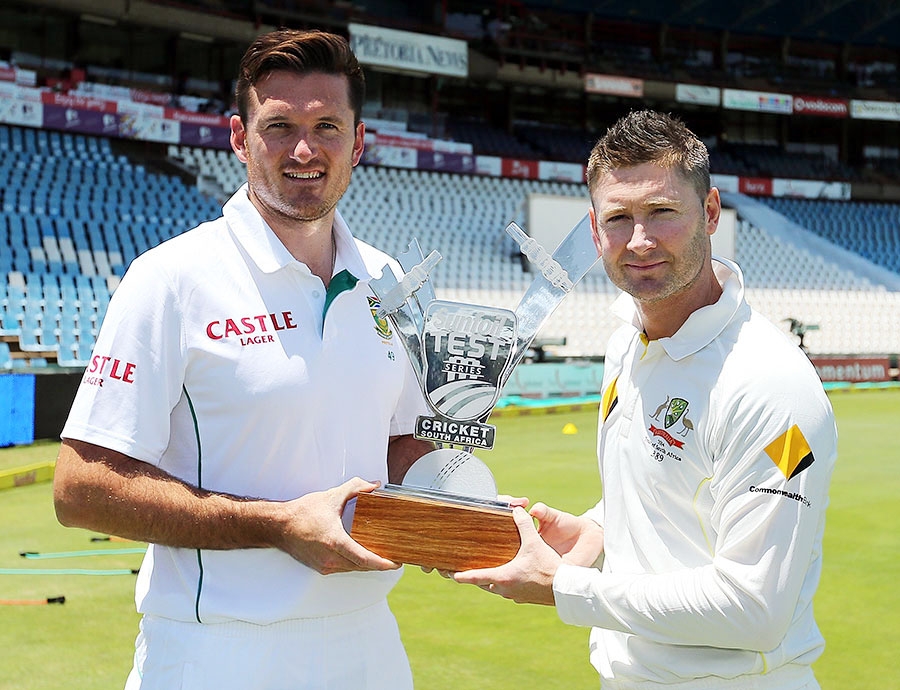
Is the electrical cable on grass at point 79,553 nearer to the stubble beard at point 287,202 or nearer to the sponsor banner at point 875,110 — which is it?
the stubble beard at point 287,202

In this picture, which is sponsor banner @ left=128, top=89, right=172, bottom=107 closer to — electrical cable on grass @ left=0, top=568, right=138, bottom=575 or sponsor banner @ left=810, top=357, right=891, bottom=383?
sponsor banner @ left=810, top=357, right=891, bottom=383

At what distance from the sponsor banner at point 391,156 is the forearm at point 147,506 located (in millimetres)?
26469

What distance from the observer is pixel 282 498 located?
2.24m

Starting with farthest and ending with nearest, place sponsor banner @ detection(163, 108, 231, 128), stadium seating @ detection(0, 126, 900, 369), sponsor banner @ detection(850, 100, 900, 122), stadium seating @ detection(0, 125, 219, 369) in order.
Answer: sponsor banner @ detection(850, 100, 900, 122) → sponsor banner @ detection(163, 108, 231, 128) → stadium seating @ detection(0, 126, 900, 369) → stadium seating @ detection(0, 125, 219, 369)

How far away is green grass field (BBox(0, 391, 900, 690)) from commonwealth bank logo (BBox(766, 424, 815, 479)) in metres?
3.09

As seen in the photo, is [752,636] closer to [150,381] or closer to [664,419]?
[664,419]

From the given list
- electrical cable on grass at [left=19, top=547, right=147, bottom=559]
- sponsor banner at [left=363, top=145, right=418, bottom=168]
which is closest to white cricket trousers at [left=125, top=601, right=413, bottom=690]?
electrical cable on grass at [left=19, top=547, right=147, bottom=559]

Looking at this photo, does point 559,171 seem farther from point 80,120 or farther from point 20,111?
point 20,111

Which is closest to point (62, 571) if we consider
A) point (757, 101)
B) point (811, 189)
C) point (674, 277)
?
point (674, 277)

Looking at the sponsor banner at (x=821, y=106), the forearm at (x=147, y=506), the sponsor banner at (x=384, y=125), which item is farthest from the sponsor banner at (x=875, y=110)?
the forearm at (x=147, y=506)

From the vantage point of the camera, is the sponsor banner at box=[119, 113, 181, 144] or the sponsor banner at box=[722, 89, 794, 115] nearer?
the sponsor banner at box=[119, 113, 181, 144]

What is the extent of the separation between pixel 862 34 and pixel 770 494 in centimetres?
4274

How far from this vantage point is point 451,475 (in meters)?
2.44

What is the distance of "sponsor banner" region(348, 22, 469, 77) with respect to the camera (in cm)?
2855
